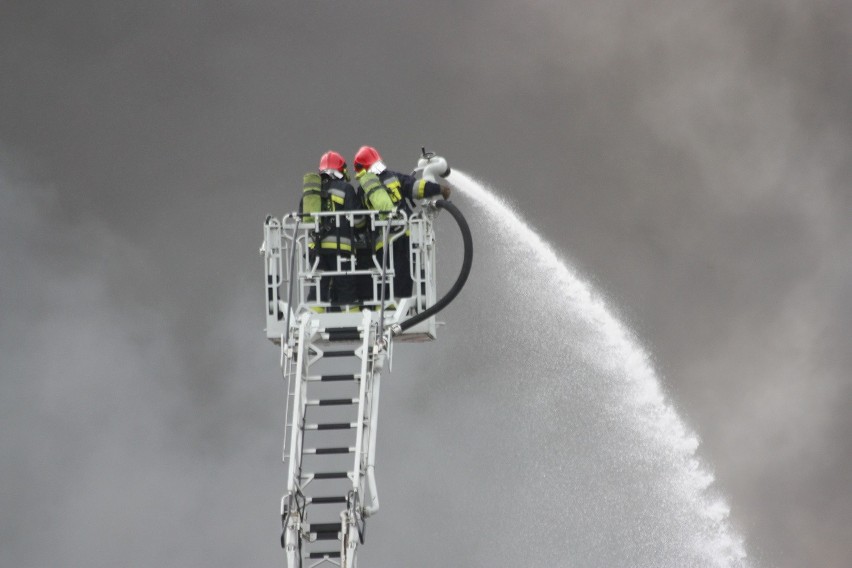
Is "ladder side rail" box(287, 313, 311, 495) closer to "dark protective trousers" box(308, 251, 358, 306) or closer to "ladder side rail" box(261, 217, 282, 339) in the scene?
"ladder side rail" box(261, 217, 282, 339)

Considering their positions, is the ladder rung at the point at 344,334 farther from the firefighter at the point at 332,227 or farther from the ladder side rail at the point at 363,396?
the firefighter at the point at 332,227

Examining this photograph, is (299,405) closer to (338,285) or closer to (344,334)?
(344,334)

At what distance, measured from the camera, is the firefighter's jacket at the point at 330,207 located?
1725 centimetres

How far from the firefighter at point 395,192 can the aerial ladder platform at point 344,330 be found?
10cm

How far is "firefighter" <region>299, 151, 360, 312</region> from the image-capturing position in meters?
17.3

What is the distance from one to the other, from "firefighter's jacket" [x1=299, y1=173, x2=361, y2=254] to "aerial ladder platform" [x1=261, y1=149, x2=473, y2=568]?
7 centimetres

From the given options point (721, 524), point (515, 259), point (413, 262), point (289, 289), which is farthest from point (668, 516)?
point (289, 289)

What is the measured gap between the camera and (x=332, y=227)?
17.3 metres

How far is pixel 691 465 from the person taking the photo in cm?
2341

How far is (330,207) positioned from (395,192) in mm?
725

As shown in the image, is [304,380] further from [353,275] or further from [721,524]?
[721,524]

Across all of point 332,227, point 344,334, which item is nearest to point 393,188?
point 332,227

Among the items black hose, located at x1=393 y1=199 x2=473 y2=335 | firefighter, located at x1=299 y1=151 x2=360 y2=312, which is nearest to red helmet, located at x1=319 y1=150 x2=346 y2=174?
firefighter, located at x1=299 y1=151 x2=360 y2=312

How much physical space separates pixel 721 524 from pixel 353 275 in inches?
310
